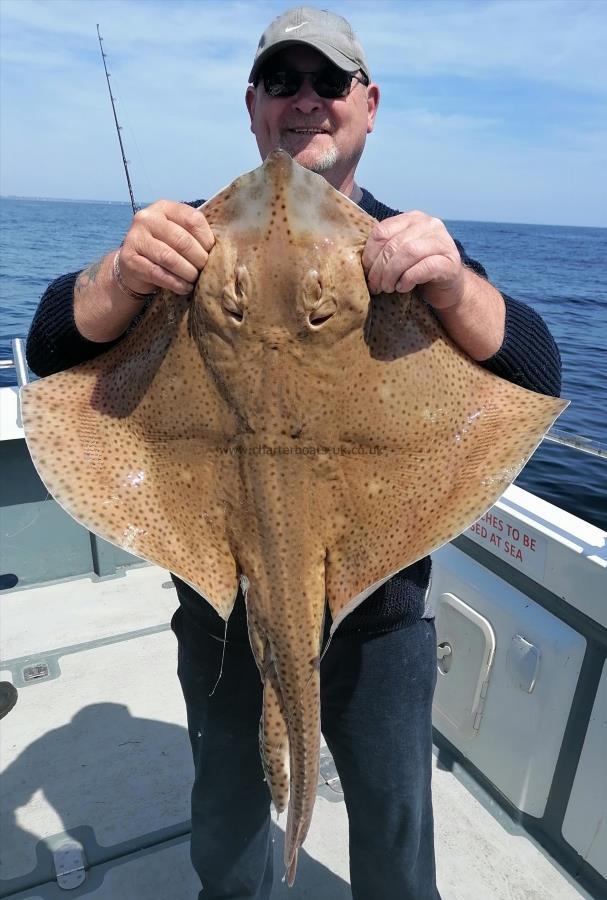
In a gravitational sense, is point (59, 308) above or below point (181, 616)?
above

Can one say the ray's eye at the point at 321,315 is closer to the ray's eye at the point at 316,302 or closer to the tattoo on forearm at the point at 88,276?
the ray's eye at the point at 316,302

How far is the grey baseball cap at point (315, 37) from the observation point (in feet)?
7.54

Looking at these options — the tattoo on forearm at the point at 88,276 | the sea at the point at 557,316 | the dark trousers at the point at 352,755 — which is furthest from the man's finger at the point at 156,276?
the sea at the point at 557,316

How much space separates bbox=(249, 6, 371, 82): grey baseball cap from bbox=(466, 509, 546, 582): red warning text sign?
7.96 ft

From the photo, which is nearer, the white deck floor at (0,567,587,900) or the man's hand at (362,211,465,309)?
the man's hand at (362,211,465,309)

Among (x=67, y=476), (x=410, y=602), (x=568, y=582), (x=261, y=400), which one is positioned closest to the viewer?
(x=261, y=400)

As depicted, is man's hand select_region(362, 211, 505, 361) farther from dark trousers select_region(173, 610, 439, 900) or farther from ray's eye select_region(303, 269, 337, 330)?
dark trousers select_region(173, 610, 439, 900)

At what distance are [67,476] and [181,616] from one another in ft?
2.74

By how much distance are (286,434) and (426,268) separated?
1.94ft

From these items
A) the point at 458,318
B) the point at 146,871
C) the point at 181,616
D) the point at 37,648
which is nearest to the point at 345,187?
the point at 458,318

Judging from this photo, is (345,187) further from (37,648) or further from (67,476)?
(37,648)

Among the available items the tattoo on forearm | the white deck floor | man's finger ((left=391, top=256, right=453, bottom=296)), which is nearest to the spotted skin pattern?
man's finger ((left=391, top=256, right=453, bottom=296))

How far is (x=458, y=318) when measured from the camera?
2.01 m

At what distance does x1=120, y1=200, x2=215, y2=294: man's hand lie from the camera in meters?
1.80
